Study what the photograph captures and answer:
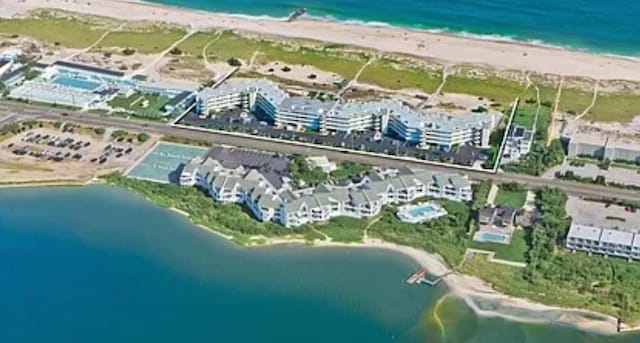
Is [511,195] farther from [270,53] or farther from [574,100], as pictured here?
[270,53]

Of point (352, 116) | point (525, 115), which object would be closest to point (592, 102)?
point (525, 115)

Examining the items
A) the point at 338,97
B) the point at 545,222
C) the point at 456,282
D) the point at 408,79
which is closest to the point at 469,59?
the point at 408,79

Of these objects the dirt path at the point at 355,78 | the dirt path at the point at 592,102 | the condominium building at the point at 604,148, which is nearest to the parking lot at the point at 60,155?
the dirt path at the point at 355,78

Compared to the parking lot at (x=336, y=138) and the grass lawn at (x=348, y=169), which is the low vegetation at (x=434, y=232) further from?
the parking lot at (x=336, y=138)

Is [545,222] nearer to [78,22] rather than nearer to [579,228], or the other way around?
[579,228]

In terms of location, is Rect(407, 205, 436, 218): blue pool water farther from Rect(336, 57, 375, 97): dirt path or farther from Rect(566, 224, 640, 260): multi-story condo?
Rect(336, 57, 375, 97): dirt path

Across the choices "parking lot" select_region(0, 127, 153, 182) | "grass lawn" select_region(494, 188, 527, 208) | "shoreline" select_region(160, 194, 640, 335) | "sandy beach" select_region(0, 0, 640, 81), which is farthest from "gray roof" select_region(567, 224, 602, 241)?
"parking lot" select_region(0, 127, 153, 182)
